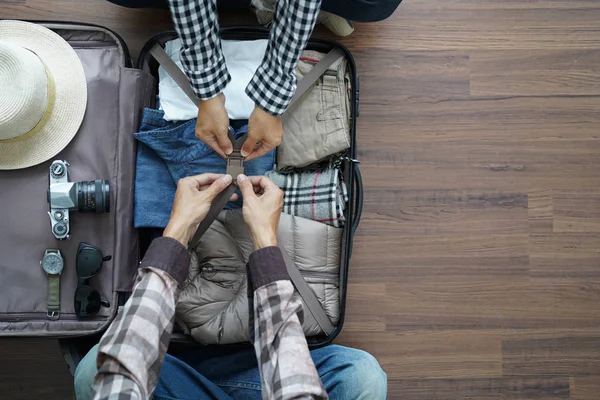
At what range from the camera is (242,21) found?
51.7 inches

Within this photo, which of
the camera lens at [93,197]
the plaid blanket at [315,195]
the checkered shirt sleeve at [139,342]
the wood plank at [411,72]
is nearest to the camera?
the checkered shirt sleeve at [139,342]

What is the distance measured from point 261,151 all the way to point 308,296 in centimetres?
34

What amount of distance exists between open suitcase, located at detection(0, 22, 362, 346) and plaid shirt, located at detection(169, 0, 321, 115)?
25 centimetres

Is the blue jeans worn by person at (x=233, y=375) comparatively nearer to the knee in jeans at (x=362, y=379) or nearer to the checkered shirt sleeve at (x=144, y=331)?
the knee in jeans at (x=362, y=379)

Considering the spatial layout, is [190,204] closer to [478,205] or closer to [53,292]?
[53,292]

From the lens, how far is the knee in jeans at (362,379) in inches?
43.4

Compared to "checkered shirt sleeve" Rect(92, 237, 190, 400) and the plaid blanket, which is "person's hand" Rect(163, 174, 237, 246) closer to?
"checkered shirt sleeve" Rect(92, 237, 190, 400)

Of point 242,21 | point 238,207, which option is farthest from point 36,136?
point 242,21

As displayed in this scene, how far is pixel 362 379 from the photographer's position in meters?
1.11

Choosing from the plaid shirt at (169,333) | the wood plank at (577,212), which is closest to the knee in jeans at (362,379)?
the plaid shirt at (169,333)

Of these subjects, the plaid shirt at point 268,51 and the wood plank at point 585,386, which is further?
the wood plank at point 585,386

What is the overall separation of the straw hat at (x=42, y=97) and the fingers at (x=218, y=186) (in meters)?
0.33

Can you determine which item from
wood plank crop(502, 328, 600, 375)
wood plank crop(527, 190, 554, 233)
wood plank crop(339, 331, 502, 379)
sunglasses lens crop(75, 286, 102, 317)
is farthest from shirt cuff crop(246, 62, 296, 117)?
wood plank crop(502, 328, 600, 375)

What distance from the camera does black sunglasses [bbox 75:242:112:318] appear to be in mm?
1096
